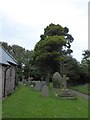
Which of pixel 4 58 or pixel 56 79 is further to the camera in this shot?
pixel 56 79

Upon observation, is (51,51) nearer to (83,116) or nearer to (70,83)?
(70,83)

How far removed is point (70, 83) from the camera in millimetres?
49062

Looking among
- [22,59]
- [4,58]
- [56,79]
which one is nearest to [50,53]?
[56,79]

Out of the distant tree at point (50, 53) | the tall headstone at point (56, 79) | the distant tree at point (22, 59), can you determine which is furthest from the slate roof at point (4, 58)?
the distant tree at point (22, 59)

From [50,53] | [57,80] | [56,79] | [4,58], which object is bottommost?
[57,80]

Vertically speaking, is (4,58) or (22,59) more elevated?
(22,59)

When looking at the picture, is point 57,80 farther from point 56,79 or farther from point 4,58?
point 4,58

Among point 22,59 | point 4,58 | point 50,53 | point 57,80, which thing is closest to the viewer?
point 4,58

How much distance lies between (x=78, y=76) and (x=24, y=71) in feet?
53.9

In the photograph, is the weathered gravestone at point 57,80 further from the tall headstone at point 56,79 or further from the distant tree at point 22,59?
the distant tree at point 22,59

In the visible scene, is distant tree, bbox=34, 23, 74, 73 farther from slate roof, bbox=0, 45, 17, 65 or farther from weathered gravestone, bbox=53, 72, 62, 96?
slate roof, bbox=0, 45, 17, 65

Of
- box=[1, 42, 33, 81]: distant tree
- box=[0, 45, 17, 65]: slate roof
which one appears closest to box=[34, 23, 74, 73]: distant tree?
box=[1, 42, 33, 81]: distant tree

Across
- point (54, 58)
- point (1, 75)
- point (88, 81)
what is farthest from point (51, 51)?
point (1, 75)

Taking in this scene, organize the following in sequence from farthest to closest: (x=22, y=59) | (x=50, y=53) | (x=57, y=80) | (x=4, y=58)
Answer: (x=22, y=59) < (x=50, y=53) < (x=57, y=80) < (x=4, y=58)
